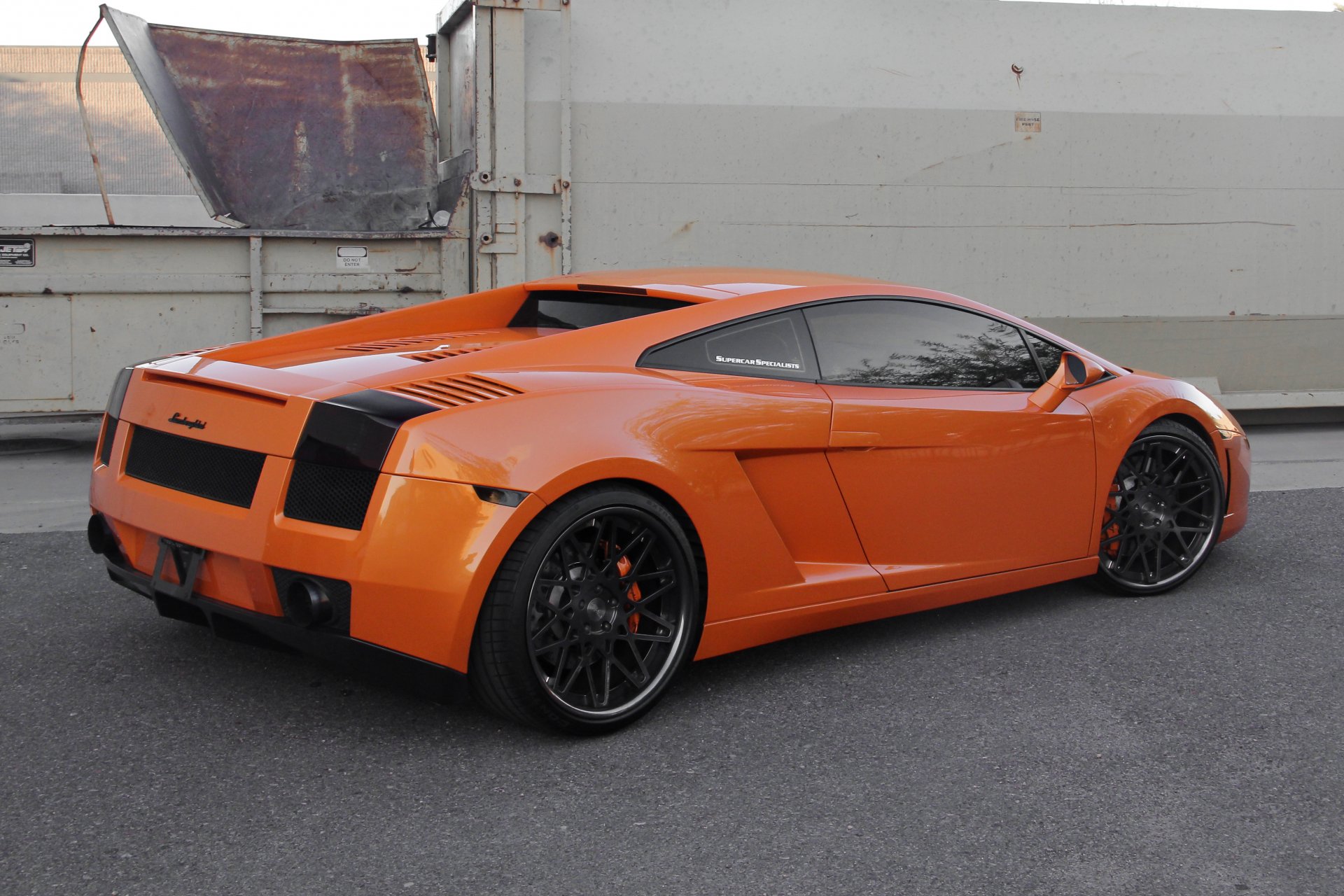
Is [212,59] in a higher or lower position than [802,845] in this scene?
higher

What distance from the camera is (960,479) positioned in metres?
4.03

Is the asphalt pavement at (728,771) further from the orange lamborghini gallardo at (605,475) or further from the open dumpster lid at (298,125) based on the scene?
the open dumpster lid at (298,125)

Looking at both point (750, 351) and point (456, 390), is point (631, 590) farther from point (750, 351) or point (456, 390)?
point (750, 351)

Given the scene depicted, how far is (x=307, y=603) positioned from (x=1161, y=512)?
10.7 ft

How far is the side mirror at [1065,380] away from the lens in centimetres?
434

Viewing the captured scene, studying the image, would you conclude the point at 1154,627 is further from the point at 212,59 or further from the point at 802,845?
the point at 212,59

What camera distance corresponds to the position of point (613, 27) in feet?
24.8

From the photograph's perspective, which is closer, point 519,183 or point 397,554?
point 397,554

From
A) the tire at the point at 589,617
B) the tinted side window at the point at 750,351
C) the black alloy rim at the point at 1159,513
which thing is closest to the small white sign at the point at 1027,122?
the black alloy rim at the point at 1159,513

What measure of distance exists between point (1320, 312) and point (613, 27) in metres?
5.27

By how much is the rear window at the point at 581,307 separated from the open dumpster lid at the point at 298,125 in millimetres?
3813

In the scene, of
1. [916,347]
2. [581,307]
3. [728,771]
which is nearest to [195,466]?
[581,307]

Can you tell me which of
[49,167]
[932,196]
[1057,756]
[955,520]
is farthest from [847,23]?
[49,167]

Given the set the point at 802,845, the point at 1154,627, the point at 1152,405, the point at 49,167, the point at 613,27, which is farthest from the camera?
the point at 49,167
